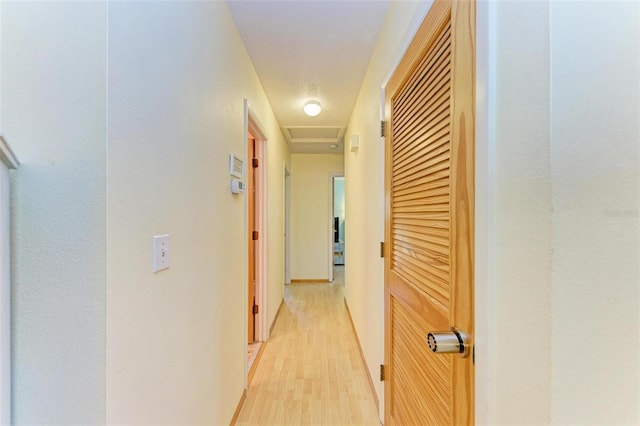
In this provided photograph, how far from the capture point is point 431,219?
3.13 feet

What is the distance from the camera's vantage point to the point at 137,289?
0.80 meters

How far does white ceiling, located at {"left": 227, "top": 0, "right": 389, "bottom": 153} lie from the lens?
1.62m

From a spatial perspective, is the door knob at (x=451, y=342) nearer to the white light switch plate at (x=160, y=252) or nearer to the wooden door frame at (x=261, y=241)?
the white light switch plate at (x=160, y=252)

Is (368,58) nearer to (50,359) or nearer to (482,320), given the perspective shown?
(482,320)

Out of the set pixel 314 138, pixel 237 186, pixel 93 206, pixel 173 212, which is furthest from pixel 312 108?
pixel 93 206

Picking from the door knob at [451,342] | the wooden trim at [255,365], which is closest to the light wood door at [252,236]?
the wooden trim at [255,365]

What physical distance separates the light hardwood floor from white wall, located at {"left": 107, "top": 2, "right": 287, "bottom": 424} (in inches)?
12.4

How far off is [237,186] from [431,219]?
1252 mm

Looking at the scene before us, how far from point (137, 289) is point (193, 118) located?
2.39 feet

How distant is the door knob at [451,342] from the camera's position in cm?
68

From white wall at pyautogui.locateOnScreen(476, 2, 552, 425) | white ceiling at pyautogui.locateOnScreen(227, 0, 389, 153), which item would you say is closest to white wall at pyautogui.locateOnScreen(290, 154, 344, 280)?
white ceiling at pyautogui.locateOnScreen(227, 0, 389, 153)

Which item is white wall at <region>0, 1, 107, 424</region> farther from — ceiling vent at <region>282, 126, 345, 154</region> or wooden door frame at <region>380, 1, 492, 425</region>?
ceiling vent at <region>282, 126, 345, 154</region>

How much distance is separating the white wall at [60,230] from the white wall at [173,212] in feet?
0.13

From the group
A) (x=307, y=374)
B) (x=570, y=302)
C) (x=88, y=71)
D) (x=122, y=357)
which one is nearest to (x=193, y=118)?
(x=88, y=71)
